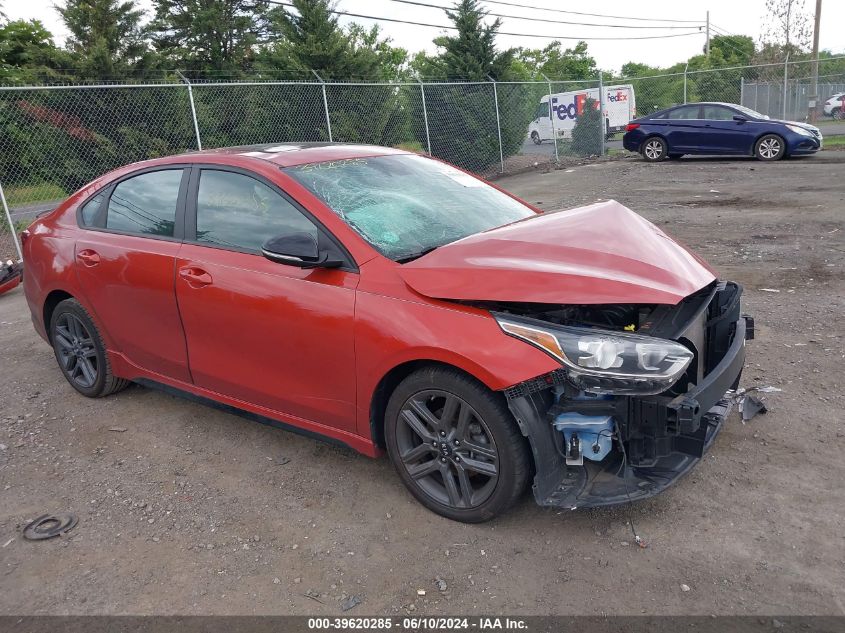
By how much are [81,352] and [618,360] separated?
3.72 meters

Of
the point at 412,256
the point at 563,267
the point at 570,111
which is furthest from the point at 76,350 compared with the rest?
the point at 570,111

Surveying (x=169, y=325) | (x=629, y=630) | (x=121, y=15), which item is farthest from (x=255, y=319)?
(x=121, y=15)

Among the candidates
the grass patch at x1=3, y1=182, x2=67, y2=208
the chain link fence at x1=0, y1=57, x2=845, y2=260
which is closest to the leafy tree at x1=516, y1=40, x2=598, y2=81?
the chain link fence at x1=0, y1=57, x2=845, y2=260

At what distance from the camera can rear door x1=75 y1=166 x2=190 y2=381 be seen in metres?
3.86

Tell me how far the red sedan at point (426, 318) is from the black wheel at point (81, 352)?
308 mm

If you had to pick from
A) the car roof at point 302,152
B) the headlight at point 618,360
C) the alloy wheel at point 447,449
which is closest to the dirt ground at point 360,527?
the alloy wheel at point 447,449

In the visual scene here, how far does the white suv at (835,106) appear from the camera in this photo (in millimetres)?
28781

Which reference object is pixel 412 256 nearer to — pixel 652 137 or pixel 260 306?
pixel 260 306

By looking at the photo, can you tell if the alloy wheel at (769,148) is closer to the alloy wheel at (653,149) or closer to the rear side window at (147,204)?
the alloy wheel at (653,149)

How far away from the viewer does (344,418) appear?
10.7ft

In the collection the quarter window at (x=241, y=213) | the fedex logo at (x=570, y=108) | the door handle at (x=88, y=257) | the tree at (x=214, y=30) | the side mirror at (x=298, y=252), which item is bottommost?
the door handle at (x=88, y=257)

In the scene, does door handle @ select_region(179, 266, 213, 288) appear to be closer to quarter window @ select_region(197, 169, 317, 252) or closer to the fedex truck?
quarter window @ select_region(197, 169, 317, 252)

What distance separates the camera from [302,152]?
3.86 m

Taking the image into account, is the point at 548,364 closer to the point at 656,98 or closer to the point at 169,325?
the point at 169,325
